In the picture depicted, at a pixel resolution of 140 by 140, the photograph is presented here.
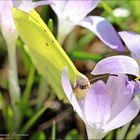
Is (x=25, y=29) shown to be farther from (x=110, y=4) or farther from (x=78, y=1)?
(x=110, y=4)

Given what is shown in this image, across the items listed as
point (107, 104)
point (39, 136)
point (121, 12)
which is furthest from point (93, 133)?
point (121, 12)

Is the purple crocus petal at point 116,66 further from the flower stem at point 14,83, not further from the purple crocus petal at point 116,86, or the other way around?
the flower stem at point 14,83

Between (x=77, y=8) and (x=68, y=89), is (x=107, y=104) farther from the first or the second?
(x=77, y=8)

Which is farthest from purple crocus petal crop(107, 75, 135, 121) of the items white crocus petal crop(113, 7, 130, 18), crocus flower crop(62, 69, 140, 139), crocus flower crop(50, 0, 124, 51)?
white crocus petal crop(113, 7, 130, 18)

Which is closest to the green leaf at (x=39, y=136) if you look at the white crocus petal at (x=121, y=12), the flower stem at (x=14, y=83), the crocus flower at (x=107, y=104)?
the flower stem at (x=14, y=83)

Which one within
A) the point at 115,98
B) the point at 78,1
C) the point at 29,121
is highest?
the point at 78,1

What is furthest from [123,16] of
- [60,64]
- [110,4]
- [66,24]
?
[60,64]

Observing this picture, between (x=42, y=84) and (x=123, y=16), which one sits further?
(x=123, y=16)
